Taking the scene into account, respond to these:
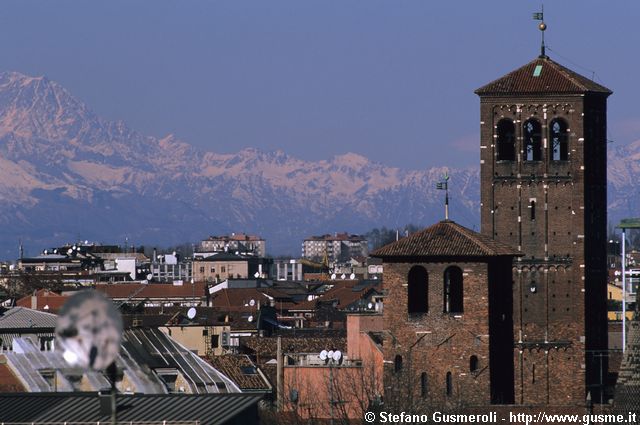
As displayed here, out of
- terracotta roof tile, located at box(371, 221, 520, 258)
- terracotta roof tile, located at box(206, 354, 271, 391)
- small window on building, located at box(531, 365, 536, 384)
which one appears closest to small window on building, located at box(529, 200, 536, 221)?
small window on building, located at box(531, 365, 536, 384)

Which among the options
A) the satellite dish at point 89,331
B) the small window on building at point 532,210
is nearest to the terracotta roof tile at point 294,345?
the small window on building at point 532,210

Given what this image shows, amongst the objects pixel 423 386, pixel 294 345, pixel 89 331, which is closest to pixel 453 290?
pixel 423 386

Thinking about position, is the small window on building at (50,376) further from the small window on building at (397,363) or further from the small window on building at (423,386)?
the small window on building at (397,363)

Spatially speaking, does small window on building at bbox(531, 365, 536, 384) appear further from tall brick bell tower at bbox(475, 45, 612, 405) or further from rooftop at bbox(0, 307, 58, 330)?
rooftop at bbox(0, 307, 58, 330)

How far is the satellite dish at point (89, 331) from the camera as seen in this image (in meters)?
23.7

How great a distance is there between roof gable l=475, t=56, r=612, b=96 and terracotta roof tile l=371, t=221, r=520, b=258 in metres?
11.0

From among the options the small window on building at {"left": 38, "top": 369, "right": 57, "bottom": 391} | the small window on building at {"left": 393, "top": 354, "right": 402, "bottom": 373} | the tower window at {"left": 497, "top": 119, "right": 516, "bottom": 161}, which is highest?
the tower window at {"left": 497, "top": 119, "right": 516, "bottom": 161}

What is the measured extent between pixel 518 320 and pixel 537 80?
7.44m

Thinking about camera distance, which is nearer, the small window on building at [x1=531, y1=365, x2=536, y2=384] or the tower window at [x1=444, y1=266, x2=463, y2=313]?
the tower window at [x1=444, y1=266, x2=463, y2=313]

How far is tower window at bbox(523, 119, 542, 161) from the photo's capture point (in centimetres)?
7944

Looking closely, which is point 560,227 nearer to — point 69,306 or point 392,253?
point 392,253

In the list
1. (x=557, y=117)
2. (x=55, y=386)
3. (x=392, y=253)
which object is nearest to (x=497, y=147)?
(x=557, y=117)

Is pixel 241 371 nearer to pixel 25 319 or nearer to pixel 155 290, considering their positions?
pixel 25 319

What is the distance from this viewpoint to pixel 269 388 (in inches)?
2859
